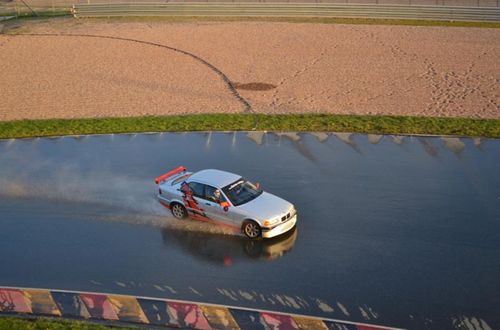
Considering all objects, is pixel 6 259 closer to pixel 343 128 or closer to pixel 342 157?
pixel 342 157

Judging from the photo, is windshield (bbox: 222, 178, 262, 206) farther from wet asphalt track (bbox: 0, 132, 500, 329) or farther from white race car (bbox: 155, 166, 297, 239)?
wet asphalt track (bbox: 0, 132, 500, 329)

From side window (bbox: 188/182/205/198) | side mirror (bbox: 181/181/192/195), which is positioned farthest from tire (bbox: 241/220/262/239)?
side mirror (bbox: 181/181/192/195)

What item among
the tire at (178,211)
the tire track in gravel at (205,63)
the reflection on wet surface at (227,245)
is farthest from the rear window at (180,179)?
the tire track in gravel at (205,63)

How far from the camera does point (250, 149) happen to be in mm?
23250

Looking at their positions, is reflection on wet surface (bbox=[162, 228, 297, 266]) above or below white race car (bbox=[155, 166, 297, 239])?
below

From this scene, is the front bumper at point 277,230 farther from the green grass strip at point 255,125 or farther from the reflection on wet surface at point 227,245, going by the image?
the green grass strip at point 255,125

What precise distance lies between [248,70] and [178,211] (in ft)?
55.3

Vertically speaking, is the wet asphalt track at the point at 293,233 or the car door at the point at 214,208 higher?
the car door at the point at 214,208

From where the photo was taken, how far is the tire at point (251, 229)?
55.8 ft

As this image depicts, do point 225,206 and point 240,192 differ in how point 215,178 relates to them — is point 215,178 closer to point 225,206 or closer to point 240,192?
point 240,192

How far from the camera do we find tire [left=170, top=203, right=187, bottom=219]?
1869cm

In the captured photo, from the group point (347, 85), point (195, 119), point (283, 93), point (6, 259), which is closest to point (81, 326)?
point (6, 259)

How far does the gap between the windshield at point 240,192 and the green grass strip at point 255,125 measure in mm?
7425

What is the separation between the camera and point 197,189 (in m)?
18.3
